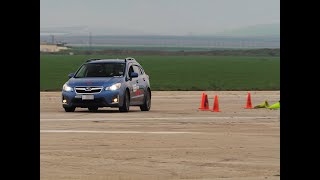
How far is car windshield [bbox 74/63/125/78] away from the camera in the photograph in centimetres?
2788

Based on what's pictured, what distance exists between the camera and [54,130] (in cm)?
2092

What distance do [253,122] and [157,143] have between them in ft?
23.4

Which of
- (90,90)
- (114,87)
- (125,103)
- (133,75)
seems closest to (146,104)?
(133,75)

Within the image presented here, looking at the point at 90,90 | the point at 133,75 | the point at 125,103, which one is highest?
the point at 133,75

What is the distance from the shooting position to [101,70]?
92.6 ft

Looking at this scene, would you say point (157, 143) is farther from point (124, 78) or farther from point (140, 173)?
point (124, 78)

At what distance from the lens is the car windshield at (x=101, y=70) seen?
2788 cm

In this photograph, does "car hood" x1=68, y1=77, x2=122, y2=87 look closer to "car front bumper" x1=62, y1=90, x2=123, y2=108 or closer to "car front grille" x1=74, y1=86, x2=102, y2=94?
"car front grille" x1=74, y1=86, x2=102, y2=94

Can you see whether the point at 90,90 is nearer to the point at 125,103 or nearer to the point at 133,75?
the point at 125,103

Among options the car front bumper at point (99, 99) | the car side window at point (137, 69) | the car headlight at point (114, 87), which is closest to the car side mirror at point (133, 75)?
the car headlight at point (114, 87)

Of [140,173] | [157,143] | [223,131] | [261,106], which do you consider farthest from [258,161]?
[261,106]

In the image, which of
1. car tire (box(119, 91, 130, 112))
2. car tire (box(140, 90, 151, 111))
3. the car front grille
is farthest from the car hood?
car tire (box(140, 90, 151, 111))

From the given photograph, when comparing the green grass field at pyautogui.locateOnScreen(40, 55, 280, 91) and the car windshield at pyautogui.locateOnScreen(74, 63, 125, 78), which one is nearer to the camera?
the car windshield at pyautogui.locateOnScreen(74, 63, 125, 78)
